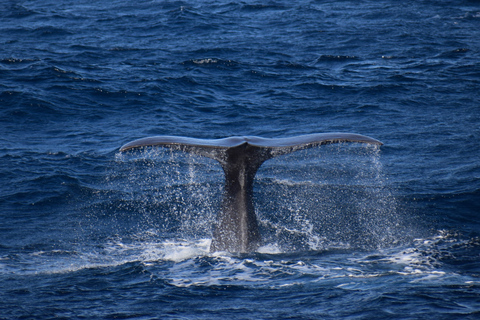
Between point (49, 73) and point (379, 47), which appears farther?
point (379, 47)

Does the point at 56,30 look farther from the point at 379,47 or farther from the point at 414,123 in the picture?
the point at 414,123

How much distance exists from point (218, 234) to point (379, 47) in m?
16.5

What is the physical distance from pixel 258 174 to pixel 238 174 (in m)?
4.32

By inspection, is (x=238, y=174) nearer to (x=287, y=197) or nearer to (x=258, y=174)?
(x=287, y=197)

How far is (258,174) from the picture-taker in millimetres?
13211

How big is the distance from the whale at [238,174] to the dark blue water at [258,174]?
A: 0.26 m

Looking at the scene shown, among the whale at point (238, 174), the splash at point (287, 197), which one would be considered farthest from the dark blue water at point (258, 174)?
the whale at point (238, 174)

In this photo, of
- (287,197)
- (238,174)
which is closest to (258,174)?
(287,197)

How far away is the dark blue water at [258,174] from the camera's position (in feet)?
25.1

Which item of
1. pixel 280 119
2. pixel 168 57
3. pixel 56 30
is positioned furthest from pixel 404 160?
pixel 56 30

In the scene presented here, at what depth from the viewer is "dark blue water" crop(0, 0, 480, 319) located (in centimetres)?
764

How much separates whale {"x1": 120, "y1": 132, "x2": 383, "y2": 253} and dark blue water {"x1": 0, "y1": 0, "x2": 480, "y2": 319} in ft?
0.87

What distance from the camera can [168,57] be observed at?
22688mm

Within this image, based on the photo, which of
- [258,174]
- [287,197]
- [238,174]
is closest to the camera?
[238,174]
